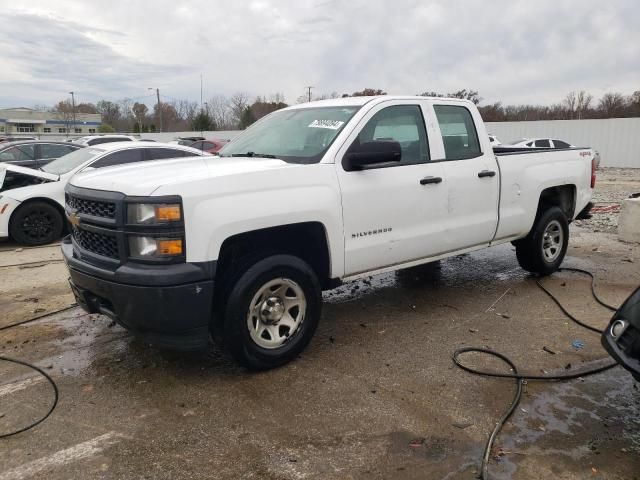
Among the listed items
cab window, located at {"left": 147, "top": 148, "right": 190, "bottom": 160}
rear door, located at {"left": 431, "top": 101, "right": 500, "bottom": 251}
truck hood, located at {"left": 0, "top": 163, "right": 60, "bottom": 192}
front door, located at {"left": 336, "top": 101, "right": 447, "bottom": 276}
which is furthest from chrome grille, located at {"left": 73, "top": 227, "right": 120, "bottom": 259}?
cab window, located at {"left": 147, "top": 148, "right": 190, "bottom": 160}

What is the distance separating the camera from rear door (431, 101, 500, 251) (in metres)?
5.18

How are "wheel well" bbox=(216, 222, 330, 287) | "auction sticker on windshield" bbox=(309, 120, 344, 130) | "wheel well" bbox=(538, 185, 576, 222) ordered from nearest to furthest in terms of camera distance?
"wheel well" bbox=(216, 222, 330, 287), "auction sticker on windshield" bbox=(309, 120, 344, 130), "wheel well" bbox=(538, 185, 576, 222)

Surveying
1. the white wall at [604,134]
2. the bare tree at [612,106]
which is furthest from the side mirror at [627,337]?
the bare tree at [612,106]

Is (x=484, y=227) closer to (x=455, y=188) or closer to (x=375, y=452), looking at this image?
(x=455, y=188)

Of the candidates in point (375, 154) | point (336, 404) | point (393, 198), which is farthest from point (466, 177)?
point (336, 404)

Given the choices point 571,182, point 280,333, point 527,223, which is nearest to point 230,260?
point 280,333

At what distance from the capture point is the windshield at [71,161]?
30.2 ft

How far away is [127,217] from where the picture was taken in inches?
140

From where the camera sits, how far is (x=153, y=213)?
3.48 metres

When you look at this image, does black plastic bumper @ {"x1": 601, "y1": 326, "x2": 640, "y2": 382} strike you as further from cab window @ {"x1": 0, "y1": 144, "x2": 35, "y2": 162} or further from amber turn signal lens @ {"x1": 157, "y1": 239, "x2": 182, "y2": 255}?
cab window @ {"x1": 0, "y1": 144, "x2": 35, "y2": 162}

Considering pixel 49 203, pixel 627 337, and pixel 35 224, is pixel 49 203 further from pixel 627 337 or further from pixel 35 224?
pixel 627 337

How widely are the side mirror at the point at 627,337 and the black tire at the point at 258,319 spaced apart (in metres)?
2.04

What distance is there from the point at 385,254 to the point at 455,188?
3.48ft

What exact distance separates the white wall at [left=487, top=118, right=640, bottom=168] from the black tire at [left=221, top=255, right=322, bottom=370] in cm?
3193
